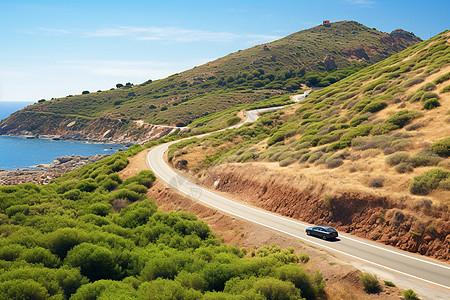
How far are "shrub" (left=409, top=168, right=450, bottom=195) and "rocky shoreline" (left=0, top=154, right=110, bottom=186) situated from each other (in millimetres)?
→ 57047

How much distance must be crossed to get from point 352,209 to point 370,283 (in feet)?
27.0

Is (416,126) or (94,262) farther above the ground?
(416,126)

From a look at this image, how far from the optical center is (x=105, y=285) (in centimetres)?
1387

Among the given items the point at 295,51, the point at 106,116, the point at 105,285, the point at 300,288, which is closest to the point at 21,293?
the point at 105,285

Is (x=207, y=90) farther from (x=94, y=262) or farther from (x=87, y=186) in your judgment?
(x=94, y=262)

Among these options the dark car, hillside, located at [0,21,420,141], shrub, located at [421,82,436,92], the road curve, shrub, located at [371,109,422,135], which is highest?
hillside, located at [0,21,420,141]

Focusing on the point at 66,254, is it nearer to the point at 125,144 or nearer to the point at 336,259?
the point at 336,259

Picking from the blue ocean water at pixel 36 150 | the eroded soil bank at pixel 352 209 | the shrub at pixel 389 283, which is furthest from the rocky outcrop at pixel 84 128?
the shrub at pixel 389 283

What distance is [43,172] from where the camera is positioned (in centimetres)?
6675

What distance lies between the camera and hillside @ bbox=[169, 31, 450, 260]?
19.8m

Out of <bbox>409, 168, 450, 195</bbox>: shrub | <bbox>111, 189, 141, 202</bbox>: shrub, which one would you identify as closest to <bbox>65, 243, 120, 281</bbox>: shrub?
<bbox>111, 189, 141, 202</bbox>: shrub

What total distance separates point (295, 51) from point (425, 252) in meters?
160

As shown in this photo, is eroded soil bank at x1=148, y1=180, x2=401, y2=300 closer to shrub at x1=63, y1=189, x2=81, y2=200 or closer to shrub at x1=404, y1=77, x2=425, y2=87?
shrub at x1=63, y1=189, x2=81, y2=200

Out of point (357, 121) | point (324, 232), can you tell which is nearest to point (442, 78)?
point (357, 121)
